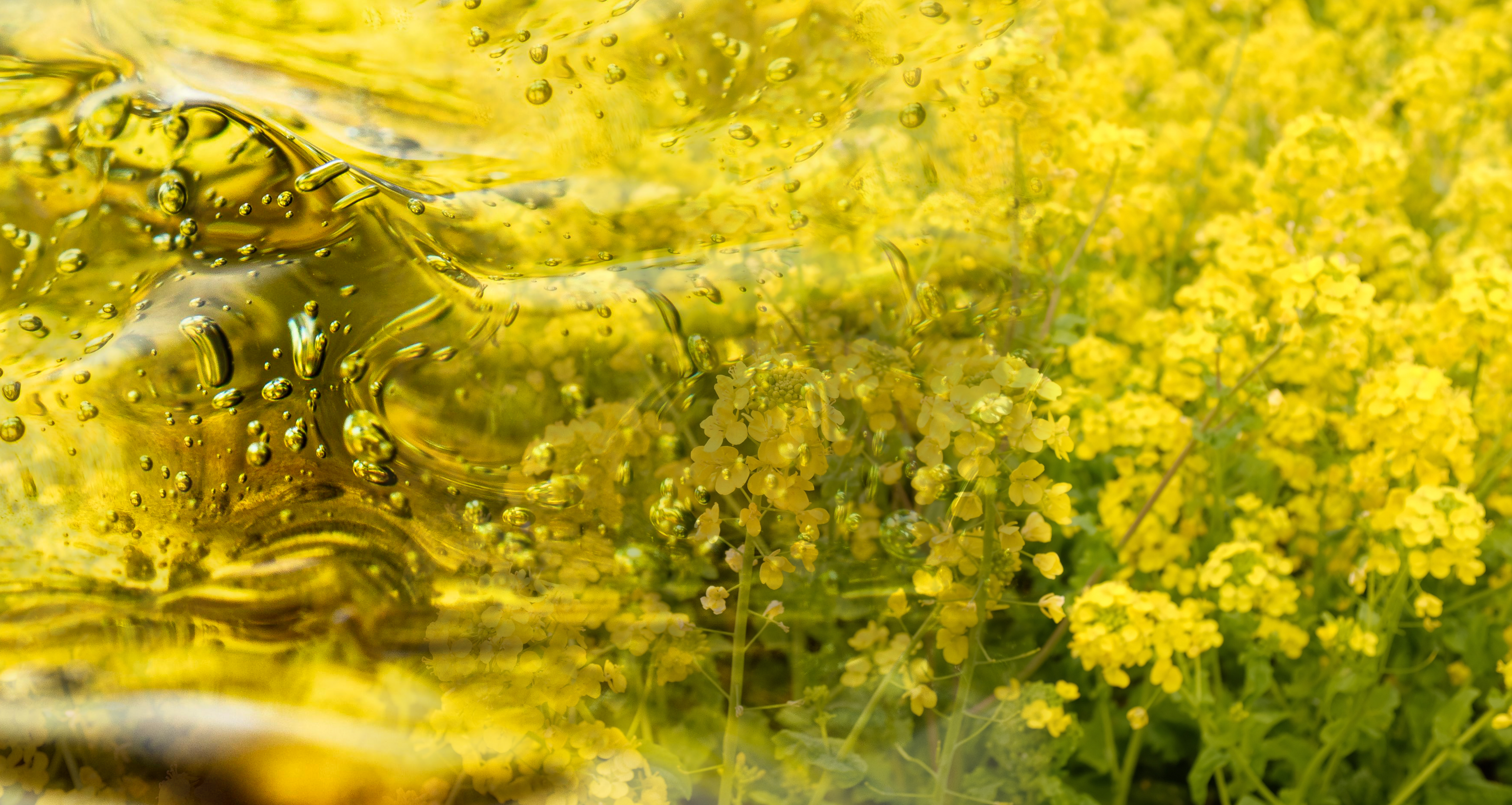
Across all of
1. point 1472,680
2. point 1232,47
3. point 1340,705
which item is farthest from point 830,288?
point 1232,47

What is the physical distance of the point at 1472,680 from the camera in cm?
120

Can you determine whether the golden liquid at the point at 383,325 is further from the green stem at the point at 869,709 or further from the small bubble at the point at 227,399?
the green stem at the point at 869,709

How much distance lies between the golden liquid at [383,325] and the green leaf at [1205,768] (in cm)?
61

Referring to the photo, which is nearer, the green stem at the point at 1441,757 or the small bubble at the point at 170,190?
the small bubble at the point at 170,190

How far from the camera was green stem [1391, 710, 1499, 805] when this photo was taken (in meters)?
0.98

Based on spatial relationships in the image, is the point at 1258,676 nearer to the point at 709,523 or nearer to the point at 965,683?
the point at 965,683

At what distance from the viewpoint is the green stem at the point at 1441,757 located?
3.22ft

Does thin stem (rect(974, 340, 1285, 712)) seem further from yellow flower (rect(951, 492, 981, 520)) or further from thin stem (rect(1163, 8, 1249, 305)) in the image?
thin stem (rect(1163, 8, 1249, 305))

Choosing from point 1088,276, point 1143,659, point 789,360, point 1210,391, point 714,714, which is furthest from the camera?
point 1088,276

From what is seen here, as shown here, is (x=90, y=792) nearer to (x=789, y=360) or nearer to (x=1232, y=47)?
(x=789, y=360)

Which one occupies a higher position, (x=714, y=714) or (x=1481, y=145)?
(x=714, y=714)

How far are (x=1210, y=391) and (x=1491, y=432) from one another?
40 cm

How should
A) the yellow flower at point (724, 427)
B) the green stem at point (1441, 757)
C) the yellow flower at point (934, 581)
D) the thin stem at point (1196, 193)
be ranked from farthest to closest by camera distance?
the thin stem at point (1196, 193) < the green stem at point (1441, 757) < the yellow flower at point (934, 581) < the yellow flower at point (724, 427)

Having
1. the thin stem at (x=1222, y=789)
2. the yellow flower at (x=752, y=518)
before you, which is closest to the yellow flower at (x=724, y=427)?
the yellow flower at (x=752, y=518)
